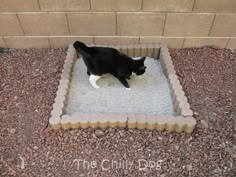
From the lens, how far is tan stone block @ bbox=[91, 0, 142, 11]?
5.40 ft

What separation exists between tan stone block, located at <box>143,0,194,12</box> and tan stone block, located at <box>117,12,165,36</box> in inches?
1.9

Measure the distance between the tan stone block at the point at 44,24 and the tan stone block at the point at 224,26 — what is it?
115 centimetres

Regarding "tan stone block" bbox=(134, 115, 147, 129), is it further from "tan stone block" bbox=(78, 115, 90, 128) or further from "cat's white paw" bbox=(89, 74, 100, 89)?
"cat's white paw" bbox=(89, 74, 100, 89)

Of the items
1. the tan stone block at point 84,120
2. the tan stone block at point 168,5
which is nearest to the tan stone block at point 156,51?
the tan stone block at point 168,5

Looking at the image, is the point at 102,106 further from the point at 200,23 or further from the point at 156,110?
the point at 200,23

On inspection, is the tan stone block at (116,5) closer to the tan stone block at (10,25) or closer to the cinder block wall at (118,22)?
the cinder block wall at (118,22)

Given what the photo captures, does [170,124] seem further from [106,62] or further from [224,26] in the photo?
[224,26]

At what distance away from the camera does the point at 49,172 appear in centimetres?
126

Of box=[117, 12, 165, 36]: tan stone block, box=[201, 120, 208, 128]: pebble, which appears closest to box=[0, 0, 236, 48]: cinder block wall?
box=[117, 12, 165, 36]: tan stone block

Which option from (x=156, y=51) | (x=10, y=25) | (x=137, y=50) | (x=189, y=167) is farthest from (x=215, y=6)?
(x=10, y=25)

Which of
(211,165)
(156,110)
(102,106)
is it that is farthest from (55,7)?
(211,165)

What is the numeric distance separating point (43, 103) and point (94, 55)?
1.61 ft

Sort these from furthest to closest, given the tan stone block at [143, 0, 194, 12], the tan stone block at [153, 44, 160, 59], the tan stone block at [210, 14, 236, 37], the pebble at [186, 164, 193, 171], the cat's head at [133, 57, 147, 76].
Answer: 1. the tan stone block at [153, 44, 160, 59]
2. the tan stone block at [210, 14, 236, 37]
3. the tan stone block at [143, 0, 194, 12]
4. the cat's head at [133, 57, 147, 76]
5. the pebble at [186, 164, 193, 171]

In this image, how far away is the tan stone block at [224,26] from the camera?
175cm
